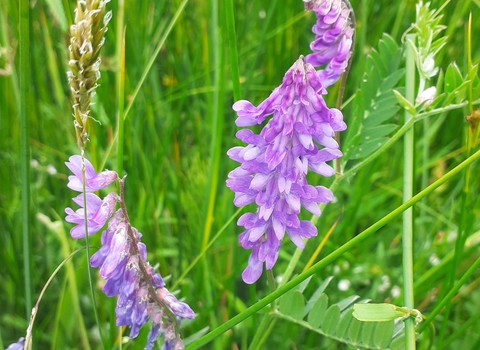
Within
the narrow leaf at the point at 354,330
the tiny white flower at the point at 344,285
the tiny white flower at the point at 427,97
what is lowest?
the tiny white flower at the point at 344,285

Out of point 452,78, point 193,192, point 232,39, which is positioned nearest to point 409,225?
point 452,78

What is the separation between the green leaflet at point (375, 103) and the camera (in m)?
1.01

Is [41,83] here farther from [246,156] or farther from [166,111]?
[246,156]

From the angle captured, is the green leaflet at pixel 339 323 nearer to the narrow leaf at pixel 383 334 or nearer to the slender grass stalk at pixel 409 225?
the narrow leaf at pixel 383 334

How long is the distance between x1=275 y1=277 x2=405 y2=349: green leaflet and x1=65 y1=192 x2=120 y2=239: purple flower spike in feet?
1.08

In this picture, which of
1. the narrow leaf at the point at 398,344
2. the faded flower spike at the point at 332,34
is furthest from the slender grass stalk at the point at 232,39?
the narrow leaf at the point at 398,344

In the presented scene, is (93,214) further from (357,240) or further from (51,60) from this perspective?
(51,60)

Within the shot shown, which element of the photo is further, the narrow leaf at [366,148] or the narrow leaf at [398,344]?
the narrow leaf at [366,148]

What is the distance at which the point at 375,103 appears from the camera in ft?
3.56

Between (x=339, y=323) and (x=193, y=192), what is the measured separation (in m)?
0.74

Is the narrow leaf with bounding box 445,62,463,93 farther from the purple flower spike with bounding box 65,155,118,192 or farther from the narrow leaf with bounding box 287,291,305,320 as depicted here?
the purple flower spike with bounding box 65,155,118,192

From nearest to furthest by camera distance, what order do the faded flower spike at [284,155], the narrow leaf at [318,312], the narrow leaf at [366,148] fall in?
1. the faded flower spike at [284,155]
2. the narrow leaf at [318,312]
3. the narrow leaf at [366,148]

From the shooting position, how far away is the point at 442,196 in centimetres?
182

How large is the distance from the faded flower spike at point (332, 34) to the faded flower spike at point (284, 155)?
0.69 ft
